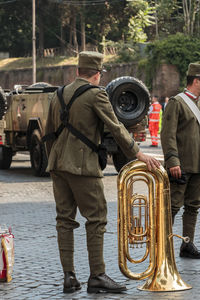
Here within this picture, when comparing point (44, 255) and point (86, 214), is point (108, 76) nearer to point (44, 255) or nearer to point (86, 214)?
point (44, 255)

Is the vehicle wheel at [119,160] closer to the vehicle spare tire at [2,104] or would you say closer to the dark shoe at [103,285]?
the vehicle spare tire at [2,104]

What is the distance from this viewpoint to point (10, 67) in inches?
2926

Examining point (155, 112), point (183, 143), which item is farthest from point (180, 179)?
point (155, 112)

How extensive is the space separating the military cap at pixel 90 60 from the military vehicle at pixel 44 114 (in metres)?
9.85

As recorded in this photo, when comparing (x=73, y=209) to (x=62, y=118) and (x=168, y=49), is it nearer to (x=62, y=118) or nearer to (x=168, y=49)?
(x=62, y=118)

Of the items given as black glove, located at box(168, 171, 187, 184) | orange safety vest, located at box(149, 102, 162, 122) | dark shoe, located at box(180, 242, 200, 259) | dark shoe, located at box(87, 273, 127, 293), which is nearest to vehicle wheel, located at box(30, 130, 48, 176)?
dark shoe, located at box(180, 242, 200, 259)

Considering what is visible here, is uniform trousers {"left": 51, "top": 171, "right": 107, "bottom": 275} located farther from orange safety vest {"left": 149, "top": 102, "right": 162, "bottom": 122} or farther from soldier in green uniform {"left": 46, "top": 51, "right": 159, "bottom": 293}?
orange safety vest {"left": 149, "top": 102, "right": 162, "bottom": 122}

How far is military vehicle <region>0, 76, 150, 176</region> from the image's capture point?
16688mm

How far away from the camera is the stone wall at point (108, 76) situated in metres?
50.1

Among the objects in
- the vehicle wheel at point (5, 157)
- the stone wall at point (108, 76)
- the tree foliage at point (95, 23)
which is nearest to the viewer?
the vehicle wheel at point (5, 157)

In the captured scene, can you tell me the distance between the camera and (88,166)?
615 centimetres

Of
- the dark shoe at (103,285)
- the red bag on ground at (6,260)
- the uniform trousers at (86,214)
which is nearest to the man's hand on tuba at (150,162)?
the uniform trousers at (86,214)

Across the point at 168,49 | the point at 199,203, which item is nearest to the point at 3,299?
→ the point at 199,203

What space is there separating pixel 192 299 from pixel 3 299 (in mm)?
1370
